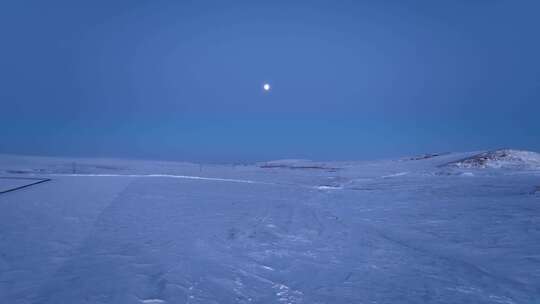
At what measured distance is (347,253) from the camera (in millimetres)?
4348

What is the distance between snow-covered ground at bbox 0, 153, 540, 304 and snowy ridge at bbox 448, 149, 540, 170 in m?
12.9

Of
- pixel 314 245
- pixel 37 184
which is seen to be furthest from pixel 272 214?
pixel 37 184

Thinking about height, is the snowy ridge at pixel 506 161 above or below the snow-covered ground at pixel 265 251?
above

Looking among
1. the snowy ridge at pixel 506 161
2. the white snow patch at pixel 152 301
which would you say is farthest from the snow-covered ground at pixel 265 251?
the snowy ridge at pixel 506 161

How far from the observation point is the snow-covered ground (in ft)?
10.2

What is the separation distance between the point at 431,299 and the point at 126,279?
2.73m

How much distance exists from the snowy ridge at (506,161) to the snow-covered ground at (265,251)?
12875 millimetres

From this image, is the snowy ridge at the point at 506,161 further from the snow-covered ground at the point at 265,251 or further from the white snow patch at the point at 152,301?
the white snow patch at the point at 152,301

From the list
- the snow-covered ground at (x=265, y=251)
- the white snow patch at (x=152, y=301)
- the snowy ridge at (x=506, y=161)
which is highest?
the snowy ridge at (x=506, y=161)

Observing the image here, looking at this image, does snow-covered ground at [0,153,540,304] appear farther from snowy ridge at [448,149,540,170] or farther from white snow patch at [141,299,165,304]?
snowy ridge at [448,149,540,170]

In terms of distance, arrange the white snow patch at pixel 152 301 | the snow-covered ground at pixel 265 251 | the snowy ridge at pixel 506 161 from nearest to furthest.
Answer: the white snow patch at pixel 152 301 → the snow-covered ground at pixel 265 251 → the snowy ridge at pixel 506 161

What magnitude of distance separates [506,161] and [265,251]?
2041 cm

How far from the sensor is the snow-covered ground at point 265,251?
311 cm

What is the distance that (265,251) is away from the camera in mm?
4363
